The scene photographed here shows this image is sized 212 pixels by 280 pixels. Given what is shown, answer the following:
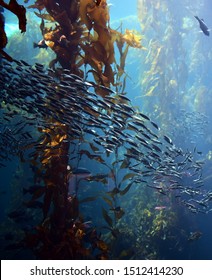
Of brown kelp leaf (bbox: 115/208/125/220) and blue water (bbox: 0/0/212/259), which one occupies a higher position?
blue water (bbox: 0/0/212/259)

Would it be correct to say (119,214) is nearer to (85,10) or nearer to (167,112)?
(85,10)

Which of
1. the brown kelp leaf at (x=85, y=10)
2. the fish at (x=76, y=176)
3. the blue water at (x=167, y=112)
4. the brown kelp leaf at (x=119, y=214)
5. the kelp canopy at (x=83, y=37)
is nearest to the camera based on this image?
the brown kelp leaf at (x=85, y=10)

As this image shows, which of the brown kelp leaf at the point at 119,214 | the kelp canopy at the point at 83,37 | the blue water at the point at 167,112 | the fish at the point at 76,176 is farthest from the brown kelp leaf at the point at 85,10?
the blue water at the point at 167,112

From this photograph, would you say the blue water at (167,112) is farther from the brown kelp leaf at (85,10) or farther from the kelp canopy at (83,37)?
the brown kelp leaf at (85,10)

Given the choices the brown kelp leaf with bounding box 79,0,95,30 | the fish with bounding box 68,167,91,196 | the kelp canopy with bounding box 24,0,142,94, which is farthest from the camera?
the fish with bounding box 68,167,91,196

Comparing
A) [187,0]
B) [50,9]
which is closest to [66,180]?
[50,9]

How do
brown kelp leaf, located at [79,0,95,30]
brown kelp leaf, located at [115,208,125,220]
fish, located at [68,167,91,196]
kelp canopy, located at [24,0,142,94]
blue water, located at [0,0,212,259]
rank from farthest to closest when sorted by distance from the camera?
blue water, located at [0,0,212,259]
brown kelp leaf, located at [115,208,125,220]
fish, located at [68,167,91,196]
kelp canopy, located at [24,0,142,94]
brown kelp leaf, located at [79,0,95,30]

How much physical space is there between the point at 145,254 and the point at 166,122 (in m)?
9.10

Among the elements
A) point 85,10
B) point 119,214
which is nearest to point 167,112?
point 119,214

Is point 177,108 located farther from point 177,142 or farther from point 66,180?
point 66,180

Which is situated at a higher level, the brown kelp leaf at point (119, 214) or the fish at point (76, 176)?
the fish at point (76, 176)

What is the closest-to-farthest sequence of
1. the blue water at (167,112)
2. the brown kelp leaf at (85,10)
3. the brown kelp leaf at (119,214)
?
the brown kelp leaf at (85,10) < the brown kelp leaf at (119,214) < the blue water at (167,112)

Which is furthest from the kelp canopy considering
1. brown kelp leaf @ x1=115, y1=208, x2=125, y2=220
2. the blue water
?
the blue water

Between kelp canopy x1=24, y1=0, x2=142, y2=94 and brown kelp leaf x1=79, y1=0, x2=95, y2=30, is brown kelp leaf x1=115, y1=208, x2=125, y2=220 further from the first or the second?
brown kelp leaf x1=79, y1=0, x2=95, y2=30
